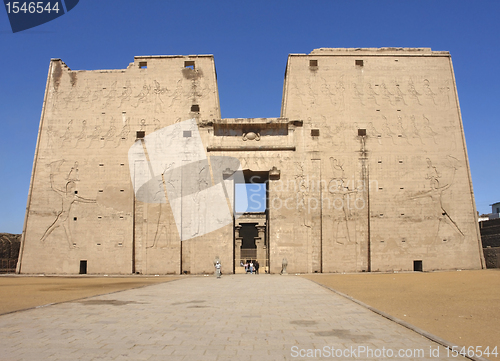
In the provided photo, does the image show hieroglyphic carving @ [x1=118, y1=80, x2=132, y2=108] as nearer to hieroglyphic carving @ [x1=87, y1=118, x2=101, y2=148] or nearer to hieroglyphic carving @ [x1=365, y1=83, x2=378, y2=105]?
hieroglyphic carving @ [x1=87, y1=118, x2=101, y2=148]

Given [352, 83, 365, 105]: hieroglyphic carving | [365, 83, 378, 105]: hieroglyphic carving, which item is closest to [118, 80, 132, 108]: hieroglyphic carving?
[352, 83, 365, 105]: hieroglyphic carving

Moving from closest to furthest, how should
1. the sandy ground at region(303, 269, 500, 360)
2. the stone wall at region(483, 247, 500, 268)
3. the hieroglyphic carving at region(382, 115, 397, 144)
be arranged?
1. the sandy ground at region(303, 269, 500, 360)
2. the stone wall at region(483, 247, 500, 268)
3. the hieroglyphic carving at region(382, 115, 397, 144)

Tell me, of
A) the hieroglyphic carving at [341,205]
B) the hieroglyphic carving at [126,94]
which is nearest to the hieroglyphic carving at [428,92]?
the hieroglyphic carving at [341,205]

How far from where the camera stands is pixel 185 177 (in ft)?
73.6

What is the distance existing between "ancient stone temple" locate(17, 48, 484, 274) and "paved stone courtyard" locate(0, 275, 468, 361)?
521 inches

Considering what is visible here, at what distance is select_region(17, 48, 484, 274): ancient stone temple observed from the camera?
861 inches

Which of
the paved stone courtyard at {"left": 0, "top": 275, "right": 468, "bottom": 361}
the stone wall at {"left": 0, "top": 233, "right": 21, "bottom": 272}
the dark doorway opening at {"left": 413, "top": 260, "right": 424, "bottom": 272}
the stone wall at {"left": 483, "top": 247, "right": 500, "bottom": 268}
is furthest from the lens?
the stone wall at {"left": 0, "top": 233, "right": 21, "bottom": 272}

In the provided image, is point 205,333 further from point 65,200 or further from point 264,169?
point 65,200

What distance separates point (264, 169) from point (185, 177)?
166 inches

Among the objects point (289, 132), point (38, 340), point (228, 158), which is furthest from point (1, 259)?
point (38, 340)

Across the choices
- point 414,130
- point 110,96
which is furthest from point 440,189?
point 110,96

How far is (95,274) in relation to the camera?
21719 mm

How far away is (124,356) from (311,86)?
68.0 ft

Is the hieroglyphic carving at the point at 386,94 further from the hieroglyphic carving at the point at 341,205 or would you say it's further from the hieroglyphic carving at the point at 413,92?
the hieroglyphic carving at the point at 341,205
